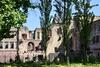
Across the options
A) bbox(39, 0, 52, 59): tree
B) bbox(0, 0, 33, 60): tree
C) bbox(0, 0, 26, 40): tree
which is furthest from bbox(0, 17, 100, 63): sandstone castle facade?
bbox(0, 0, 26, 40): tree

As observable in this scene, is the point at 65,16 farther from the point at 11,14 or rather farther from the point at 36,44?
the point at 36,44

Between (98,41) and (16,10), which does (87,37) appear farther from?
(98,41)

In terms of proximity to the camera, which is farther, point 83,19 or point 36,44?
point 36,44

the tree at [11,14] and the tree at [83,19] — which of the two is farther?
the tree at [83,19]

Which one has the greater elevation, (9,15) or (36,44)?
(9,15)

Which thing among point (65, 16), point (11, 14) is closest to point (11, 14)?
point (11, 14)

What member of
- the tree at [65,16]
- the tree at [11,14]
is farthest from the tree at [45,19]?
the tree at [11,14]

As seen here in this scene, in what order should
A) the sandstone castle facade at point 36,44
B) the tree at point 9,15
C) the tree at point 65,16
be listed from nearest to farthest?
the tree at point 9,15 < the tree at point 65,16 < the sandstone castle facade at point 36,44

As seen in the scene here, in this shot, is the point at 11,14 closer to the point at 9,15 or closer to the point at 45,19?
the point at 9,15

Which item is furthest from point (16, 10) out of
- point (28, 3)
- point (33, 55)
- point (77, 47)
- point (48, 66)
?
point (77, 47)

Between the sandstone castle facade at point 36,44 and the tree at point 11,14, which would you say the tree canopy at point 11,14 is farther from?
the sandstone castle facade at point 36,44

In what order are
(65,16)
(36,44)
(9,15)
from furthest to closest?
(36,44) < (65,16) < (9,15)

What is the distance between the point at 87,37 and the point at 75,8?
5064 mm

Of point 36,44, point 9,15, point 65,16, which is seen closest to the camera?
point 9,15
